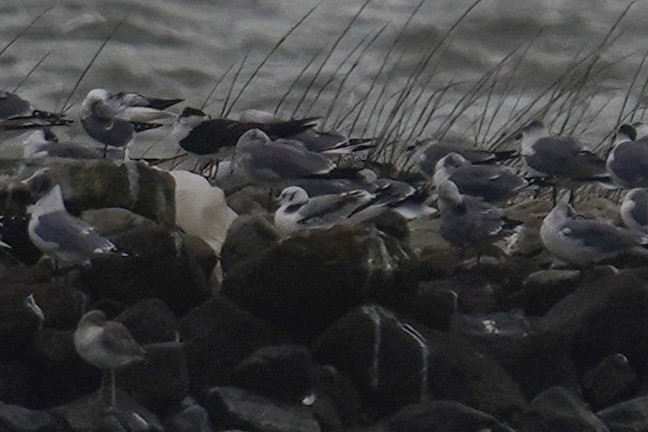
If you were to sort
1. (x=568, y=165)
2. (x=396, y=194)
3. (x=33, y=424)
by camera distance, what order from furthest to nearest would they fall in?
(x=568, y=165)
(x=396, y=194)
(x=33, y=424)

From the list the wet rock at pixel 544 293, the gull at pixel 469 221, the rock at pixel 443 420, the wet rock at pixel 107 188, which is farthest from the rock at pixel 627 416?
the wet rock at pixel 107 188

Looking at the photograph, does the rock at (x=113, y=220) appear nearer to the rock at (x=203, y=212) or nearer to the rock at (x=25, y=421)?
the rock at (x=203, y=212)

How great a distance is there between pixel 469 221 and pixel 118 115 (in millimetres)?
2513

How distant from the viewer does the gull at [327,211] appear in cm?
→ 797

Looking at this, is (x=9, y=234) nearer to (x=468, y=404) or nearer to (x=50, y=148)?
(x=50, y=148)

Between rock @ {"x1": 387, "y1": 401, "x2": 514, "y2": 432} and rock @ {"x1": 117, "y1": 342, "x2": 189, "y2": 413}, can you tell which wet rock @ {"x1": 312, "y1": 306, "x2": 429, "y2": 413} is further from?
rock @ {"x1": 117, "y1": 342, "x2": 189, "y2": 413}

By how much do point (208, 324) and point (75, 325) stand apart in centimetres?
53

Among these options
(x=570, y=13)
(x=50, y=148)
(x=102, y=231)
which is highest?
(x=102, y=231)

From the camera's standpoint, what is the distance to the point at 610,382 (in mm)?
7062

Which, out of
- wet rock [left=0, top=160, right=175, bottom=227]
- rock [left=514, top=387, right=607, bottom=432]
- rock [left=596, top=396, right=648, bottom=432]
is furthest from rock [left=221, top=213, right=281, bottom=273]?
rock [left=596, top=396, right=648, bottom=432]

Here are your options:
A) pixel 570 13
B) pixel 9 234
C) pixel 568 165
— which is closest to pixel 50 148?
pixel 9 234

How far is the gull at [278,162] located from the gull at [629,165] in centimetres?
139

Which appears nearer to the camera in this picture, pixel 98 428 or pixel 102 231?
pixel 98 428

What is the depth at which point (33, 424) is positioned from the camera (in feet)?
21.1
